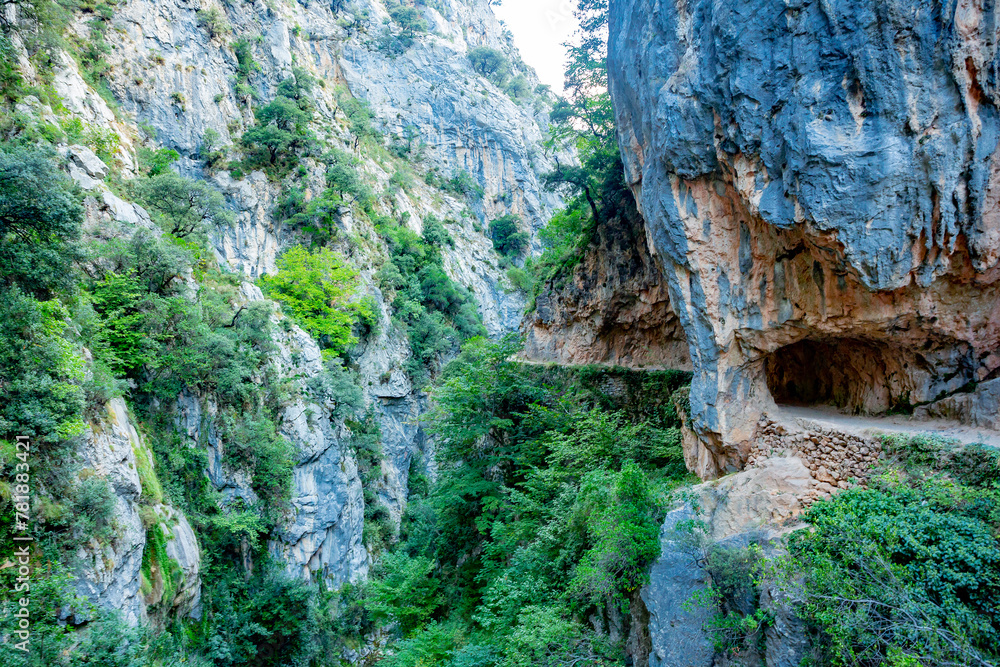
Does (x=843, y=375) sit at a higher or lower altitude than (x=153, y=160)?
lower

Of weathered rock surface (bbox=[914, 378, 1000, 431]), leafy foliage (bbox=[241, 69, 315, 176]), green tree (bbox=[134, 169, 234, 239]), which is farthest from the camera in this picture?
leafy foliage (bbox=[241, 69, 315, 176])

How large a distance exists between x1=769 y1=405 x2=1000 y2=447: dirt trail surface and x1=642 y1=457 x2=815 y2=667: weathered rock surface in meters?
0.90

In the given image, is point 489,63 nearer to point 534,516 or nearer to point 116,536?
point 534,516

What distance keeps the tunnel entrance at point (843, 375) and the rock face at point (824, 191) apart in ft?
0.14

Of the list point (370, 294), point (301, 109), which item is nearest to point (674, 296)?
point (370, 294)

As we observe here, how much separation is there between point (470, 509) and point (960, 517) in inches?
451

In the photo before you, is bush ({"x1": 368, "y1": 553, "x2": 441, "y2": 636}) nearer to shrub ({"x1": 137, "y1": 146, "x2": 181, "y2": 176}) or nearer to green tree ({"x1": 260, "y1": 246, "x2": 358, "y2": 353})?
green tree ({"x1": 260, "y1": 246, "x2": 358, "y2": 353})

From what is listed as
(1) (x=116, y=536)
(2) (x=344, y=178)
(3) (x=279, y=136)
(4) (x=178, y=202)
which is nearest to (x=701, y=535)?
(1) (x=116, y=536)

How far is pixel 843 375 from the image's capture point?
9531 mm

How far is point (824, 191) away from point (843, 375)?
4753 mm

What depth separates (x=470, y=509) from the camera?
14.1 m

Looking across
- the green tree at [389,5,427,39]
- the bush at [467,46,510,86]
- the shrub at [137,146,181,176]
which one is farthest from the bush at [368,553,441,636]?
the bush at [467,46,510,86]

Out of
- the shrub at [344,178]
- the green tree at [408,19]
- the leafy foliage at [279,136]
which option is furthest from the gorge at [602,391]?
the green tree at [408,19]

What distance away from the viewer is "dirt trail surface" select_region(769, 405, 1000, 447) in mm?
6281
